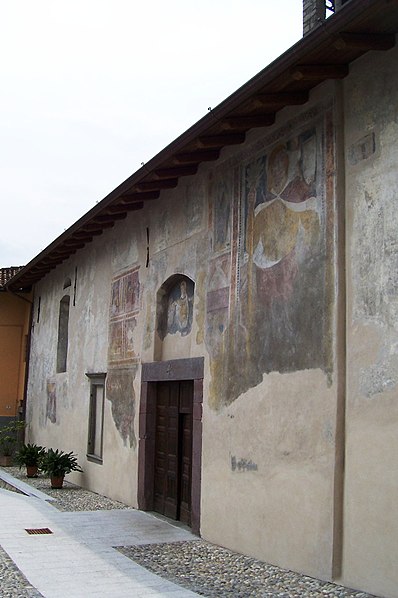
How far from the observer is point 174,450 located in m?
9.55

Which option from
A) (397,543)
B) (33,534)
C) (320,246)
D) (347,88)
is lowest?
(33,534)

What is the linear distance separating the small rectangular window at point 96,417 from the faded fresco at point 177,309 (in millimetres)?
2662

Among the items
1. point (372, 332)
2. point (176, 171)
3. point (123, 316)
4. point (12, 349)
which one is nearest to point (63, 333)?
point (12, 349)

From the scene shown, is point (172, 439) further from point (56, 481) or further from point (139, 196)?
point (56, 481)

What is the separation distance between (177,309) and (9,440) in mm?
9182

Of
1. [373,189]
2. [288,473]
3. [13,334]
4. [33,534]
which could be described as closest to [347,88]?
[373,189]

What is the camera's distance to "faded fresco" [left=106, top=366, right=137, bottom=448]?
1088 cm

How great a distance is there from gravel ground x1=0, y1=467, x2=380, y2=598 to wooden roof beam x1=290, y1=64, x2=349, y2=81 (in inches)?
179

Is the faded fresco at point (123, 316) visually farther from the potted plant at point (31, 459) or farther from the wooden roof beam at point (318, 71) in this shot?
the wooden roof beam at point (318, 71)

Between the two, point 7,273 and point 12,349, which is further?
point 7,273

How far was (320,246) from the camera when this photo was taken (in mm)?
6605

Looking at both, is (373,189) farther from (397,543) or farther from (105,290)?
(105,290)

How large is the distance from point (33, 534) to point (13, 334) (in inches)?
492

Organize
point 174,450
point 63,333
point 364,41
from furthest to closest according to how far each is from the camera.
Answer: point 63,333 < point 174,450 < point 364,41
